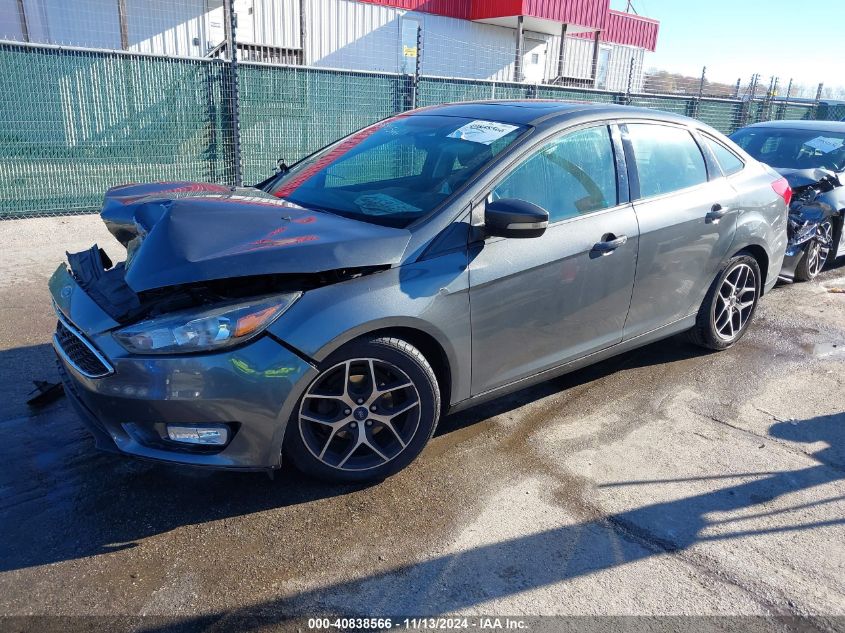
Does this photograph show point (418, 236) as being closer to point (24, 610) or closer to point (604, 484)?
point (604, 484)

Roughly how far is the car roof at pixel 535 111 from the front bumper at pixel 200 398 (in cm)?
193

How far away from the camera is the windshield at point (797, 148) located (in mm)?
7383

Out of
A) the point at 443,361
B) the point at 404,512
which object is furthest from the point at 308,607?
the point at 443,361

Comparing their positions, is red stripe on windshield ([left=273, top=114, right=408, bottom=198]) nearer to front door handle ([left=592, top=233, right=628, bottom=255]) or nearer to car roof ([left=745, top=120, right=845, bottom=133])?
front door handle ([left=592, top=233, right=628, bottom=255])

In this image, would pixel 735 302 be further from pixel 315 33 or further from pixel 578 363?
pixel 315 33

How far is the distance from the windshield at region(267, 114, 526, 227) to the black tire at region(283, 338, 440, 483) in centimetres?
70

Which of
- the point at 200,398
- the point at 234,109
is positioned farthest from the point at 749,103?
the point at 200,398

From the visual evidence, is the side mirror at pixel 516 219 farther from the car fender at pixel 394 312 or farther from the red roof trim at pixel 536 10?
the red roof trim at pixel 536 10

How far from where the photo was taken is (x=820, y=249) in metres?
7.07

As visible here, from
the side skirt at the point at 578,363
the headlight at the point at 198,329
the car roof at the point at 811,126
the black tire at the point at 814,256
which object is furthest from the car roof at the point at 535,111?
the car roof at the point at 811,126

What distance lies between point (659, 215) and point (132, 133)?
23.4 ft

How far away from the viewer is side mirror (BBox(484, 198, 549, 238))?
307 centimetres

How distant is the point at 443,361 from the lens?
10.5 feet

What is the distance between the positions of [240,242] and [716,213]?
3.10 metres
